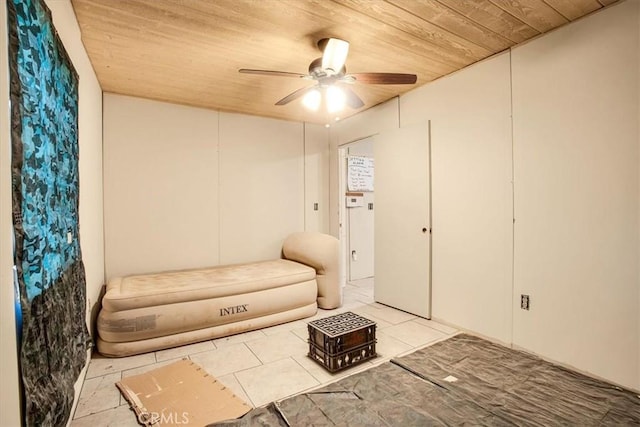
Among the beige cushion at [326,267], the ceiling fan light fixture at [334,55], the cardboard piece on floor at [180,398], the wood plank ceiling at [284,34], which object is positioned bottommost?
the cardboard piece on floor at [180,398]

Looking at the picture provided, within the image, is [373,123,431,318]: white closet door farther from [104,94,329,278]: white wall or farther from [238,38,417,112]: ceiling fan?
[104,94,329,278]: white wall

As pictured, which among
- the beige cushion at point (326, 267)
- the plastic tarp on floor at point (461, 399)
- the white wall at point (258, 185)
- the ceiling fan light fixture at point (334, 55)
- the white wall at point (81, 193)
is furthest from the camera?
the white wall at point (258, 185)

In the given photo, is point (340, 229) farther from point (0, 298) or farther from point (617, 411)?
point (0, 298)

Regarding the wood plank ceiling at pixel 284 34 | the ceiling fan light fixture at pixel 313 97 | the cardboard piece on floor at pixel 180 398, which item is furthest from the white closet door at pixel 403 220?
the cardboard piece on floor at pixel 180 398

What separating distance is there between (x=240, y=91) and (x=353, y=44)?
1.47m

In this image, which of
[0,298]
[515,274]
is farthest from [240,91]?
[515,274]

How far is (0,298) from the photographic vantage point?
96cm

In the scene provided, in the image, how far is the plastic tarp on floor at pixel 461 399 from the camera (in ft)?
5.93

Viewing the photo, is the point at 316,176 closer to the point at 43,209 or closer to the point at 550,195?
the point at 550,195

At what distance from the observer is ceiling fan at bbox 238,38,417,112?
2.24 meters

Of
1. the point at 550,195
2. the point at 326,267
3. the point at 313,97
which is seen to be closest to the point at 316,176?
the point at 326,267

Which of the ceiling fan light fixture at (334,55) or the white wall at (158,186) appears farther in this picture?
the white wall at (158,186)

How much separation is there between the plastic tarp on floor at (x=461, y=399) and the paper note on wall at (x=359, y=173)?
3184 millimetres

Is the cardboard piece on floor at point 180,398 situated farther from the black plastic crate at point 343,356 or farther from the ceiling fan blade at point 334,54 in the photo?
the ceiling fan blade at point 334,54
